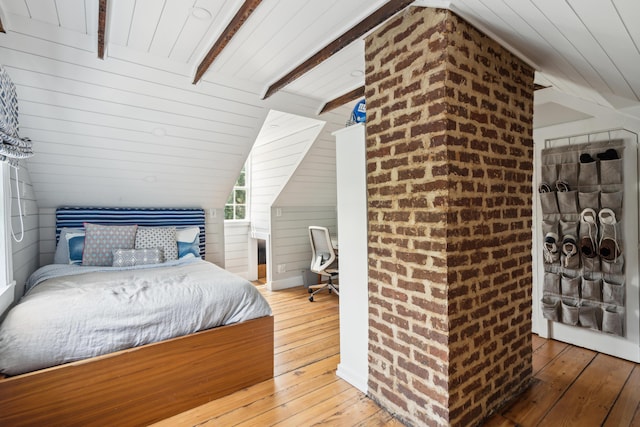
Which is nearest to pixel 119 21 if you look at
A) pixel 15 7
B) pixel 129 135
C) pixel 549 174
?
pixel 15 7

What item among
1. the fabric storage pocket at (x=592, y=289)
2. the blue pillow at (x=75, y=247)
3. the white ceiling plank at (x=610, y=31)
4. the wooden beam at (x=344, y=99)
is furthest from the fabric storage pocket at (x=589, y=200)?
the blue pillow at (x=75, y=247)

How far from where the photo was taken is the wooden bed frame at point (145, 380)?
1.55 meters

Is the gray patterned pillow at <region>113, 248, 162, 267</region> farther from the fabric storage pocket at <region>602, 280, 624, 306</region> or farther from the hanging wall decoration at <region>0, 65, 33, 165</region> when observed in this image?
the fabric storage pocket at <region>602, 280, 624, 306</region>

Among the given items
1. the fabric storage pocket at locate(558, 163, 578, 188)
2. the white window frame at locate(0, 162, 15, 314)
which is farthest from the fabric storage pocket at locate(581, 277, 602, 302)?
the white window frame at locate(0, 162, 15, 314)

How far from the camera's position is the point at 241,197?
5055 millimetres

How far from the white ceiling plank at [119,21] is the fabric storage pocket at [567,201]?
330 cm

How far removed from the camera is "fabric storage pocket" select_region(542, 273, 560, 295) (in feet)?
8.86

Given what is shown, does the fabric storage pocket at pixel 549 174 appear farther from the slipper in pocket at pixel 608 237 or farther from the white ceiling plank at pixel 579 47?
the white ceiling plank at pixel 579 47

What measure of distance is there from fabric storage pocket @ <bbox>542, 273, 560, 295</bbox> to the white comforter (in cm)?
239

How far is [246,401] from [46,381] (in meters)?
1.05

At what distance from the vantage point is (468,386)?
5.45 feet

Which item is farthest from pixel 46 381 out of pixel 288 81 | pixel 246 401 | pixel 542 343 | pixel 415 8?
pixel 542 343

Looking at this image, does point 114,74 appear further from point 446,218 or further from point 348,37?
point 446,218

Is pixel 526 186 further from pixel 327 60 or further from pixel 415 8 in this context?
pixel 327 60
